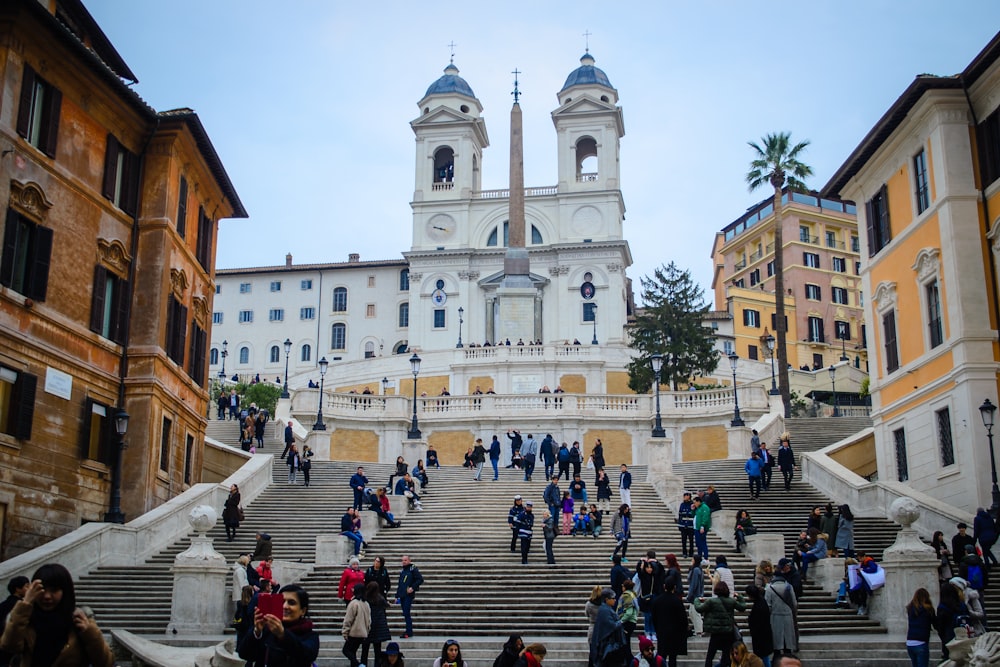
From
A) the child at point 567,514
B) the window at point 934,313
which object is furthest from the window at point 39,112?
the window at point 934,313

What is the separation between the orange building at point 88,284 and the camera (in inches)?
928

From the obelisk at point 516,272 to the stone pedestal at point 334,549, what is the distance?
43.2 m

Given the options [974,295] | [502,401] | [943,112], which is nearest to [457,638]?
[974,295]

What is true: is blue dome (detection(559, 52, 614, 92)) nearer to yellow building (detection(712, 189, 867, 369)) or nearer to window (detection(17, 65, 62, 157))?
yellow building (detection(712, 189, 867, 369))

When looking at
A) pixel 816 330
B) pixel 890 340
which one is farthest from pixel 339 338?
pixel 890 340

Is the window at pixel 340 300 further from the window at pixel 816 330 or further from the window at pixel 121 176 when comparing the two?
the window at pixel 121 176

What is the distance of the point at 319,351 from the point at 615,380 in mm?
35299

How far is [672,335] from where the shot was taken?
57062mm

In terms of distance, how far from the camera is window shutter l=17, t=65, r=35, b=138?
24078 millimetres

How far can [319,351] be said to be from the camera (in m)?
92.0

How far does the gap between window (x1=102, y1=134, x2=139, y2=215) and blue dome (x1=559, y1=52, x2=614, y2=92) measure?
6402cm

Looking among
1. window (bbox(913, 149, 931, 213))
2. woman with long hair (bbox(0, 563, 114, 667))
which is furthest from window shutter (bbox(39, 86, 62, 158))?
window (bbox(913, 149, 931, 213))

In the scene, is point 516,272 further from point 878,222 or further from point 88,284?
point 88,284

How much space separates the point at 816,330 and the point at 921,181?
64.8m
